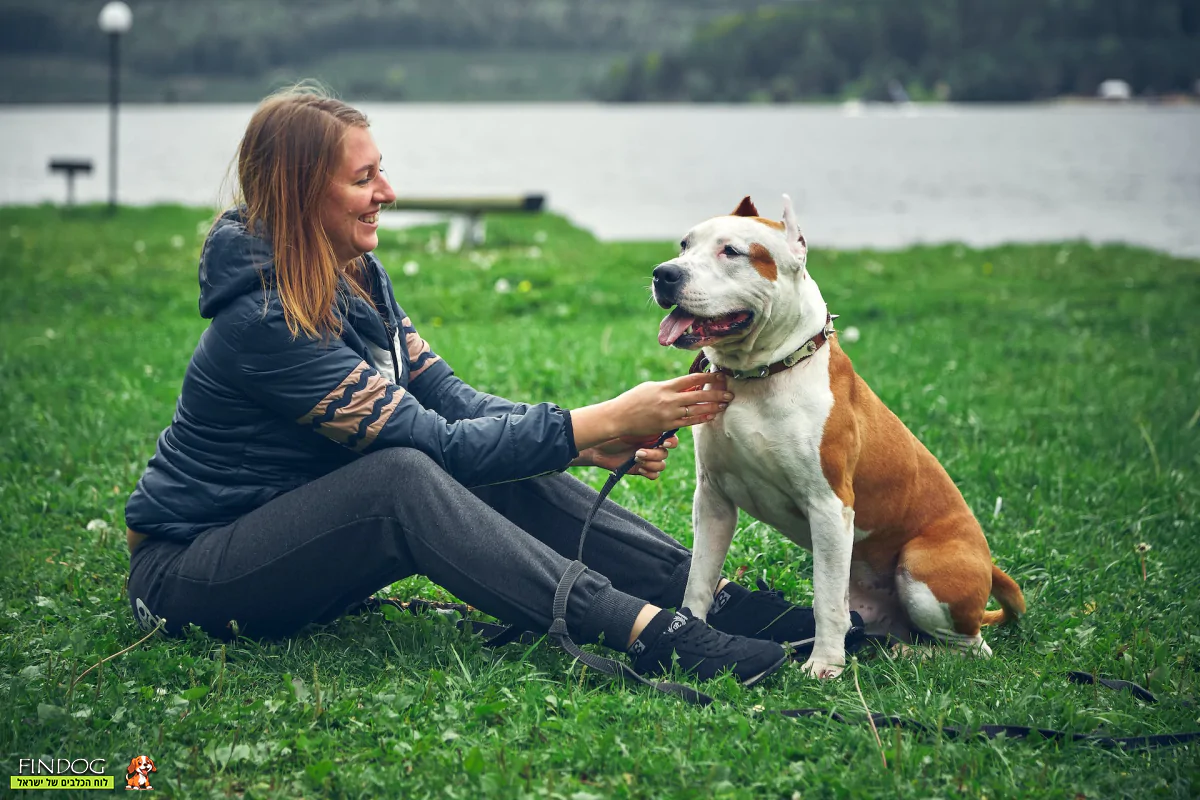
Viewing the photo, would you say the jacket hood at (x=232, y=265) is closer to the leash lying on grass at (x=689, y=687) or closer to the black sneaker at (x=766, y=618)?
the leash lying on grass at (x=689, y=687)

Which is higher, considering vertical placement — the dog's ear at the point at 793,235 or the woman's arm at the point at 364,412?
the dog's ear at the point at 793,235

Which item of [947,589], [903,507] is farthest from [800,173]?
[947,589]

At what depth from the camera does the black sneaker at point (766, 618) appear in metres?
3.82

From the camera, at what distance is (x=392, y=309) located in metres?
3.87

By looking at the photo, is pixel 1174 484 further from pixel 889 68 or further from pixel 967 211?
pixel 889 68

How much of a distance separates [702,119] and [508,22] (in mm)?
59409

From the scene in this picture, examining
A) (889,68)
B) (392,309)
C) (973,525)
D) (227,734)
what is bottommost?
(227,734)

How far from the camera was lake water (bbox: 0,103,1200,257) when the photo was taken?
71.9ft

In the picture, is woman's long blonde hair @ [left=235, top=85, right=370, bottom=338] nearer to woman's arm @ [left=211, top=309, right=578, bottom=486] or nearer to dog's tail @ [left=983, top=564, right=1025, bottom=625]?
woman's arm @ [left=211, top=309, right=578, bottom=486]

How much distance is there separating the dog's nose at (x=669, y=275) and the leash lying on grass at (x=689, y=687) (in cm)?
63

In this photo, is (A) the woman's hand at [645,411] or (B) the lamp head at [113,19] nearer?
(A) the woman's hand at [645,411]

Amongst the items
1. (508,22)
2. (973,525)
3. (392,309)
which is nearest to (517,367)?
(392,309)

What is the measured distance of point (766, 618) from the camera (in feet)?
12.8

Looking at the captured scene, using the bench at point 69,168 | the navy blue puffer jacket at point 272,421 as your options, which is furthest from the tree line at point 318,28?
the navy blue puffer jacket at point 272,421
